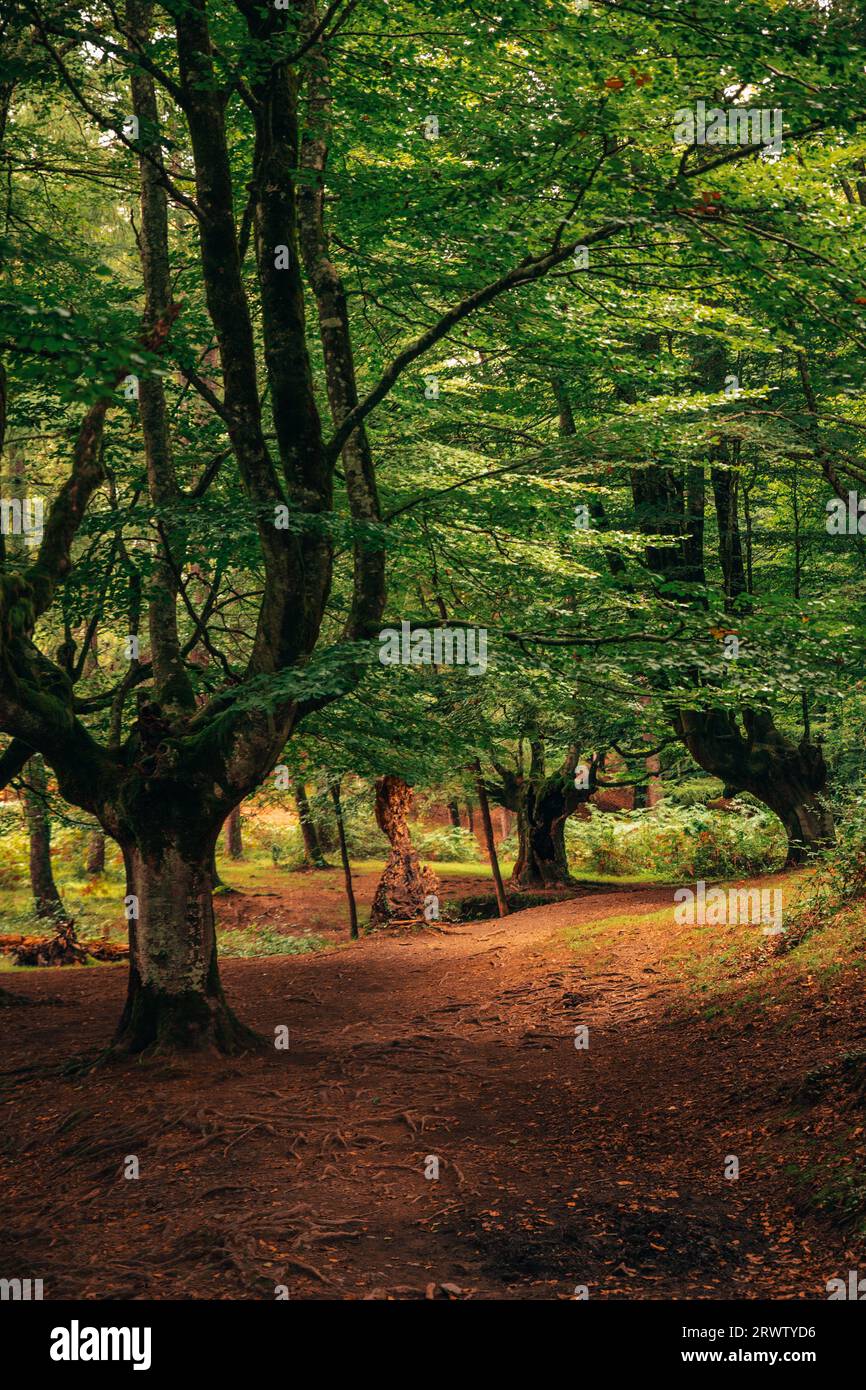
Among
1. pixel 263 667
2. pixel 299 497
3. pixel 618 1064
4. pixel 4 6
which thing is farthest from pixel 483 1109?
pixel 4 6

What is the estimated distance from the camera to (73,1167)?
7.00 m

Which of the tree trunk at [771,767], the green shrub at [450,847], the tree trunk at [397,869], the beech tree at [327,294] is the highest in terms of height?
the beech tree at [327,294]

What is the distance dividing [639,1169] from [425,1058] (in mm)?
3435

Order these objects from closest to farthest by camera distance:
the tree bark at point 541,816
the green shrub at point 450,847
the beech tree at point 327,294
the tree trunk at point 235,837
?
1. the beech tree at point 327,294
2. the tree bark at point 541,816
3. the tree trunk at point 235,837
4. the green shrub at point 450,847

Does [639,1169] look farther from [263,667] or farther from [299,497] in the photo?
[299,497]

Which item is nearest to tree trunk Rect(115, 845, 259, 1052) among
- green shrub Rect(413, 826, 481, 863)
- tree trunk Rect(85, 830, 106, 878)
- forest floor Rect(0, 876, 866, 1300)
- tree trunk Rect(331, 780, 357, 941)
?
forest floor Rect(0, 876, 866, 1300)

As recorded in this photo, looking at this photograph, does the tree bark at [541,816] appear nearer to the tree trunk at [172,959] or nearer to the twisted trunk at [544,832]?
the twisted trunk at [544,832]

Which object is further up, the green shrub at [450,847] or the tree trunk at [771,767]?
the tree trunk at [771,767]

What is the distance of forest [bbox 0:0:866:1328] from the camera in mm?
5801

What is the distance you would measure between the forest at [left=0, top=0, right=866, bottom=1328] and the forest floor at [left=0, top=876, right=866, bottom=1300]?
0.04 meters

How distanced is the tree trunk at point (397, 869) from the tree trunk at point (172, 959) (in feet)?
31.4

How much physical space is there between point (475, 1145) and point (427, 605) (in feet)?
26.3

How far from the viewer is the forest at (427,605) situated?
228 inches

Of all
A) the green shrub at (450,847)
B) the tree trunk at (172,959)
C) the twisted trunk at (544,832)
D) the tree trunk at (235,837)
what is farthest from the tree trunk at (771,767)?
the tree trunk at (235,837)
